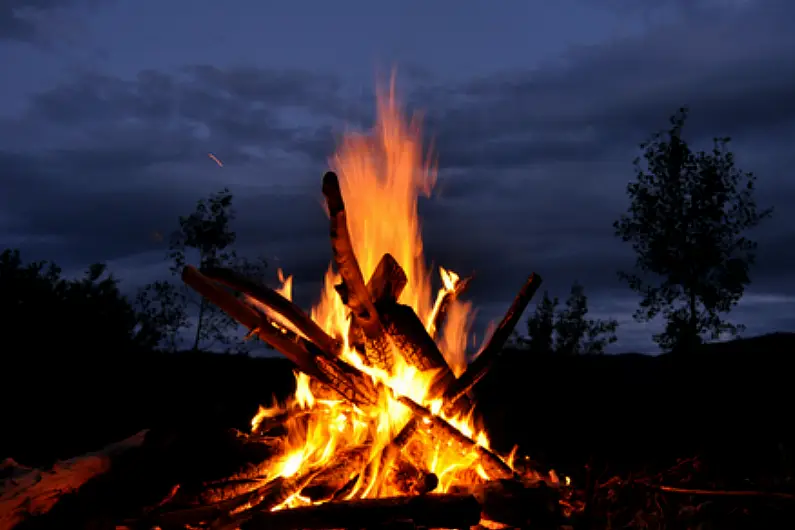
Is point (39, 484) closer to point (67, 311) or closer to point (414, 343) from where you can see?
point (414, 343)

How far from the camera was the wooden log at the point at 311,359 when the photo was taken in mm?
4375

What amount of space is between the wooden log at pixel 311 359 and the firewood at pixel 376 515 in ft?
3.02

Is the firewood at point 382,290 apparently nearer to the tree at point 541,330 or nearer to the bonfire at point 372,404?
the bonfire at point 372,404

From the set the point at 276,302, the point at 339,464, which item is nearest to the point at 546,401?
the point at 339,464

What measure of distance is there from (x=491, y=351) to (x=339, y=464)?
4.37ft

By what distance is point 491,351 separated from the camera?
486 centimetres

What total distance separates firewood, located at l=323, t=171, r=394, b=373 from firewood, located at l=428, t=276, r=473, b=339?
0.82 metres

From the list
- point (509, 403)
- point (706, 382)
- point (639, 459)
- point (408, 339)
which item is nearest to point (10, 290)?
point (509, 403)

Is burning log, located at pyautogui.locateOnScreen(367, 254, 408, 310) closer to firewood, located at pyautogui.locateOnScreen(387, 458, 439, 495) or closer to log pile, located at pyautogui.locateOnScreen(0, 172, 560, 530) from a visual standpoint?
log pile, located at pyautogui.locateOnScreen(0, 172, 560, 530)

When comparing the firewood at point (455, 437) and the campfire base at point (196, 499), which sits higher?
the firewood at point (455, 437)

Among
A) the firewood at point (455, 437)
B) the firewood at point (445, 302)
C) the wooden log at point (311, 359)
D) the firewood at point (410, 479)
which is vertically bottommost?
the firewood at point (410, 479)

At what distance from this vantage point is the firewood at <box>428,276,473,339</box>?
5.33 metres

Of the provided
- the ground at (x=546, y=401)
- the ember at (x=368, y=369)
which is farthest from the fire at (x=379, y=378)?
the ground at (x=546, y=401)

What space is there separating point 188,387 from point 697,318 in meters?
10.8
